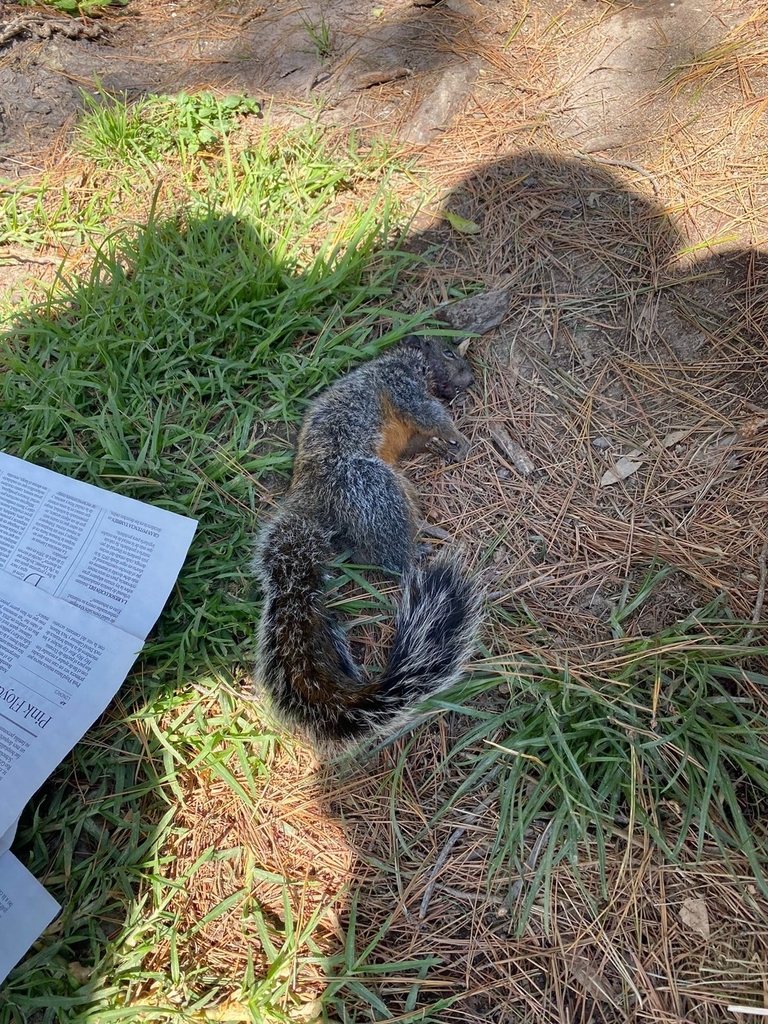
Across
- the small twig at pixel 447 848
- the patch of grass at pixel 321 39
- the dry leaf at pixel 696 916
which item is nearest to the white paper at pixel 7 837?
the small twig at pixel 447 848

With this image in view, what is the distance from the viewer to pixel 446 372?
2.24 meters

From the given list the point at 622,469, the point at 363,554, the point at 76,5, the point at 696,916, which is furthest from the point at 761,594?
the point at 76,5

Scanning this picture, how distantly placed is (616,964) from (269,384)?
83.6 inches

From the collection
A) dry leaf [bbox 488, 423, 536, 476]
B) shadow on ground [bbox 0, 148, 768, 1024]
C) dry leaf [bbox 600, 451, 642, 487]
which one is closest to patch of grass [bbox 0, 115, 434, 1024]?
shadow on ground [bbox 0, 148, 768, 1024]

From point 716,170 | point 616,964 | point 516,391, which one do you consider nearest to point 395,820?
point 616,964

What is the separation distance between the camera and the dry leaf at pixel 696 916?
52.1 inches

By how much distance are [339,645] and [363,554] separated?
345 mm

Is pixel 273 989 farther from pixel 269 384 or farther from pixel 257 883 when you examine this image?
pixel 269 384

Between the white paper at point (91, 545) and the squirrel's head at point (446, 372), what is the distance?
42.7 inches

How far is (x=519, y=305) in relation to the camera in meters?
2.28

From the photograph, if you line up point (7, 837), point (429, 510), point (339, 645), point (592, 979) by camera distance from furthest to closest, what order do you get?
point (429, 510) < point (339, 645) < point (7, 837) < point (592, 979)

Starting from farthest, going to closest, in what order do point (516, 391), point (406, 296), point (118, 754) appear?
point (406, 296)
point (516, 391)
point (118, 754)

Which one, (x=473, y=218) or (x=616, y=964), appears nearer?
(x=616, y=964)

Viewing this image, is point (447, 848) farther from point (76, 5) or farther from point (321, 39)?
point (76, 5)
